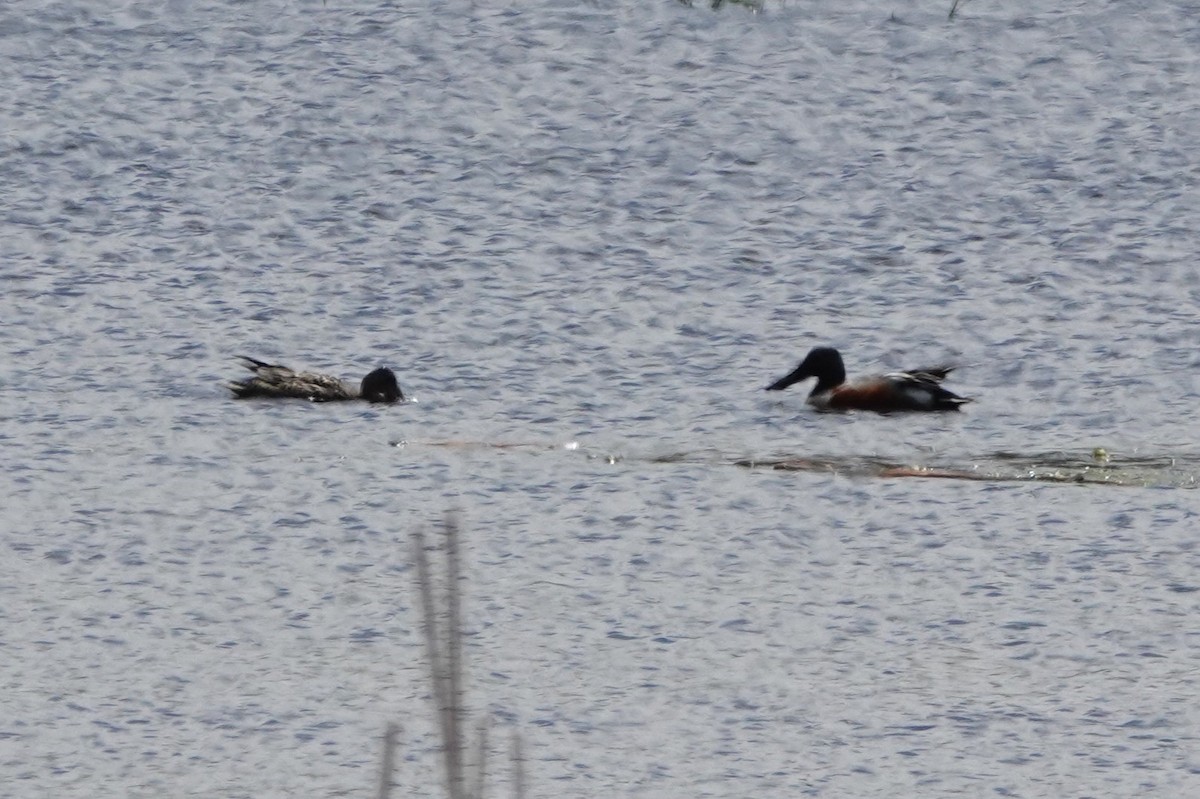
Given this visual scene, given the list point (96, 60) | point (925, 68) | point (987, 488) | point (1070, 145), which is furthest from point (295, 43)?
point (987, 488)

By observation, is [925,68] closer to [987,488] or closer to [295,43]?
[295,43]

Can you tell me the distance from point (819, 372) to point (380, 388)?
5.65 ft

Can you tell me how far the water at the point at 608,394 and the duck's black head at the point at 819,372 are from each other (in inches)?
6.2

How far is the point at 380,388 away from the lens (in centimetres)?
986

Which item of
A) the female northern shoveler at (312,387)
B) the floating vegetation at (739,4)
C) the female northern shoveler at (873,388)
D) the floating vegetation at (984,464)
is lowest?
the female northern shoveler at (312,387)

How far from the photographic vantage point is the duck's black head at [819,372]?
33.3 feet

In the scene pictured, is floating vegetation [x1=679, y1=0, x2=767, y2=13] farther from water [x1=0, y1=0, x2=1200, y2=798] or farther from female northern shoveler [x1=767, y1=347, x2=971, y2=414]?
female northern shoveler [x1=767, y1=347, x2=971, y2=414]

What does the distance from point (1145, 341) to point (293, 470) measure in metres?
3.77

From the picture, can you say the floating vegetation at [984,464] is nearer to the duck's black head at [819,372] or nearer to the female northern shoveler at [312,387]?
the female northern shoveler at [312,387]

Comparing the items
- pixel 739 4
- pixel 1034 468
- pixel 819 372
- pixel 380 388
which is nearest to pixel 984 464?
pixel 1034 468

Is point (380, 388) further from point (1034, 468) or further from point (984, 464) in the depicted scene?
point (1034, 468)

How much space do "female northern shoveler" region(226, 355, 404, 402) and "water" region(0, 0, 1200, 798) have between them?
0.18 m

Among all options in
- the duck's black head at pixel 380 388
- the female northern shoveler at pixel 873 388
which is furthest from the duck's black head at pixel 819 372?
the duck's black head at pixel 380 388

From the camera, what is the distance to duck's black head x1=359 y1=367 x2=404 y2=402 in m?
9.84
